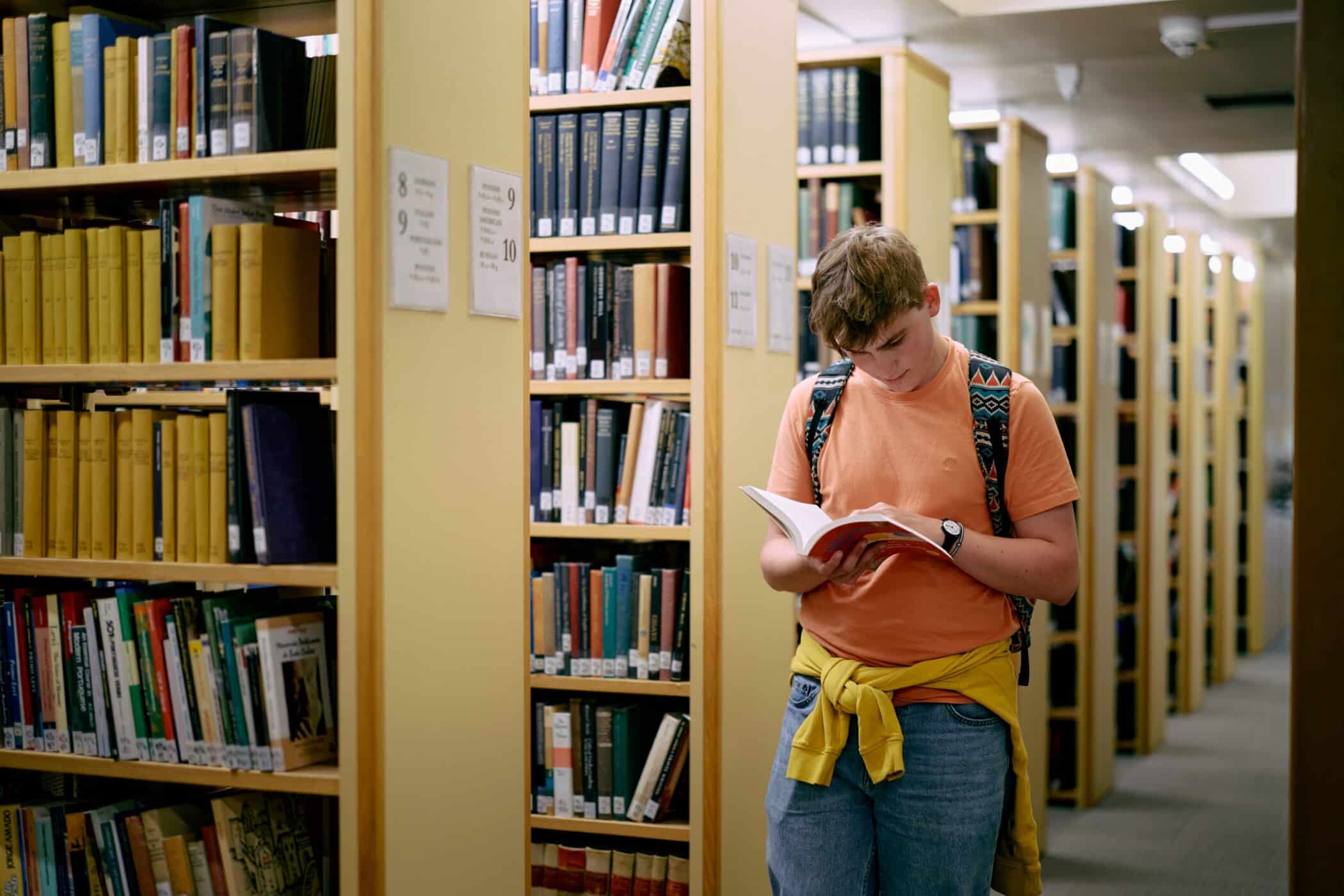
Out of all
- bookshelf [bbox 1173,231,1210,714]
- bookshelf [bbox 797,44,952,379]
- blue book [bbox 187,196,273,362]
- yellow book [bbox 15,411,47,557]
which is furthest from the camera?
bookshelf [bbox 1173,231,1210,714]

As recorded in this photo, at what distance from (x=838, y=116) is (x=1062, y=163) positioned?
105 inches

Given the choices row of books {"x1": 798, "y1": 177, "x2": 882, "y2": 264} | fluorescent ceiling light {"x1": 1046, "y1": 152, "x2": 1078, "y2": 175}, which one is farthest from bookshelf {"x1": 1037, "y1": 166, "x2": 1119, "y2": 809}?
row of books {"x1": 798, "y1": 177, "x2": 882, "y2": 264}

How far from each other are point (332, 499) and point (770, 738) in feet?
5.26

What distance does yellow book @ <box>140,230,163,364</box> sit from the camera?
2227 mm

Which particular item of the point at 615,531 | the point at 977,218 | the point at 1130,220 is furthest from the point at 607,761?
the point at 1130,220

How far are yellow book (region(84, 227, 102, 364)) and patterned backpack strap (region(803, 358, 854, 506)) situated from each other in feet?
3.87

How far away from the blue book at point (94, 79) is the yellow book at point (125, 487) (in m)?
0.44

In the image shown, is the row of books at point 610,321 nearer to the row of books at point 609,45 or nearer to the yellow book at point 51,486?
the row of books at point 609,45

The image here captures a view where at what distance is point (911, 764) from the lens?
2035 millimetres

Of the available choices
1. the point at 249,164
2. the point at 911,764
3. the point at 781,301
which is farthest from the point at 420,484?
the point at 781,301

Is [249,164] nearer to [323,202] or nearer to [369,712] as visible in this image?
[323,202]

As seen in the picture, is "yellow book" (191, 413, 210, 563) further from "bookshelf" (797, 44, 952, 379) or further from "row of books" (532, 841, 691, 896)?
"bookshelf" (797, 44, 952, 379)

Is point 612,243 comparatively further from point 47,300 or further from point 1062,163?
point 1062,163

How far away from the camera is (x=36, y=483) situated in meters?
2.37
